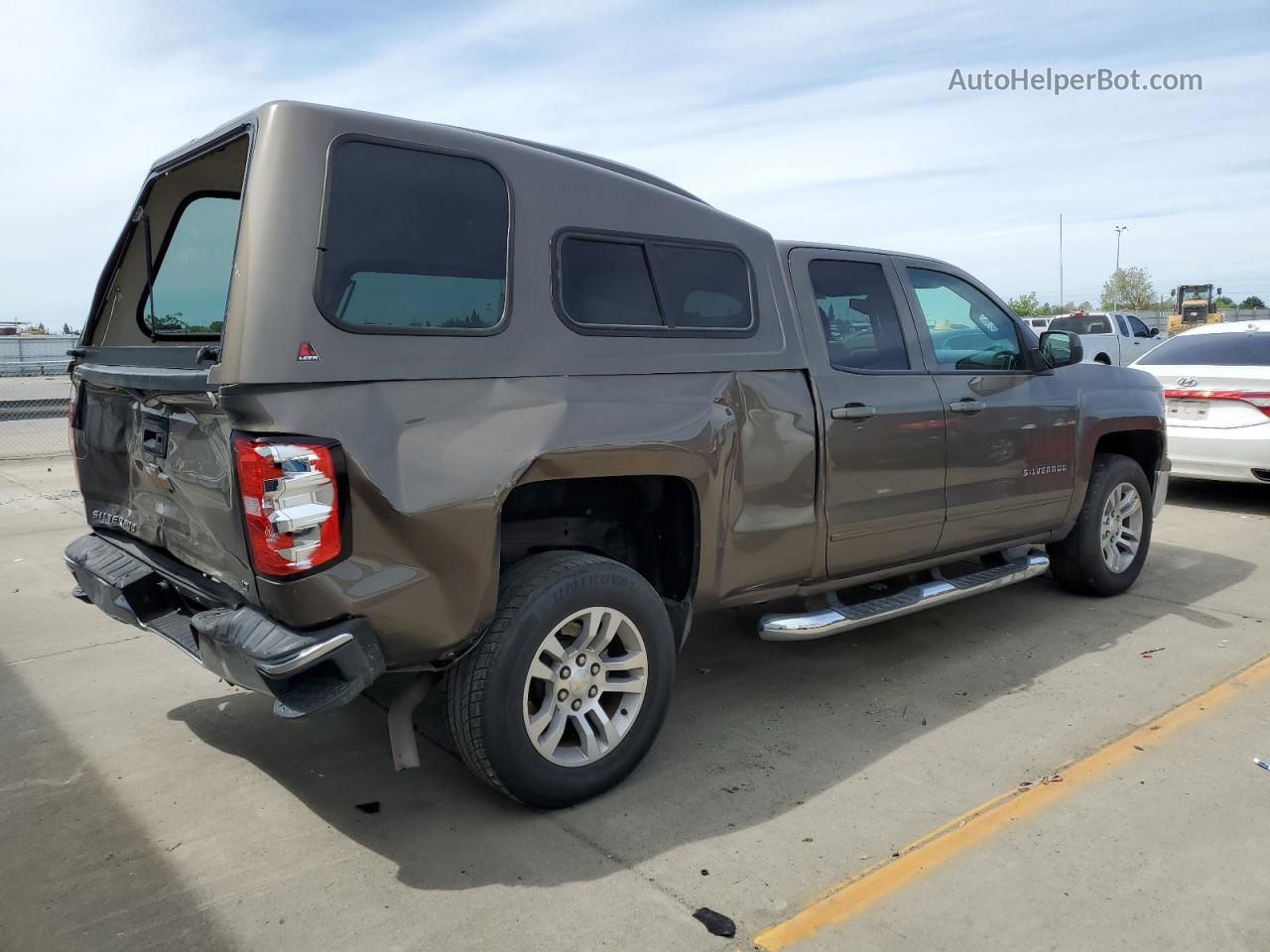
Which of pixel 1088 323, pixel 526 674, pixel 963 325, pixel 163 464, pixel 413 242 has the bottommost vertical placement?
pixel 526 674

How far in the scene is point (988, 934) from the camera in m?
2.69

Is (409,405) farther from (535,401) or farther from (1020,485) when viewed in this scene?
(1020,485)

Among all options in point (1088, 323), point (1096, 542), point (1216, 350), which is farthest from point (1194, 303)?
point (1096, 542)

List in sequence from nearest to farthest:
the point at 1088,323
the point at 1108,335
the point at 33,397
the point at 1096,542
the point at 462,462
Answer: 1. the point at 462,462
2. the point at 1096,542
3. the point at 1108,335
4. the point at 1088,323
5. the point at 33,397

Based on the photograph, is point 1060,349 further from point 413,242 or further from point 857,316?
point 413,242

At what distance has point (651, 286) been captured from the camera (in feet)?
12.1

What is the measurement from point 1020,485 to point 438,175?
336 cm

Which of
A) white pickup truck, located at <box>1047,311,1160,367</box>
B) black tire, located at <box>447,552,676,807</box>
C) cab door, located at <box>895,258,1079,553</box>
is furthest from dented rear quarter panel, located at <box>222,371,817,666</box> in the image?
white pickup truck, located at <box>1047,311,1160,367</box>

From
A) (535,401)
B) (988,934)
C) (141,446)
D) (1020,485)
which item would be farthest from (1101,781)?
(141,446)

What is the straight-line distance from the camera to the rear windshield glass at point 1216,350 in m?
8.68

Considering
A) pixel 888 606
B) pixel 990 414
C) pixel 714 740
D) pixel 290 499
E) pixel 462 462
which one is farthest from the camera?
pixel 990 414

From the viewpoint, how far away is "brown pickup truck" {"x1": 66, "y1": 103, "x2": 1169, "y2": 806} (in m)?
2.82

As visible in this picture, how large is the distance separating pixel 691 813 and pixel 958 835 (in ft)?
2.81

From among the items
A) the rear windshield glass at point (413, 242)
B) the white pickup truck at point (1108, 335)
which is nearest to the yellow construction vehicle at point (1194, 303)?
the white pickup truck at point (1108, 335)
